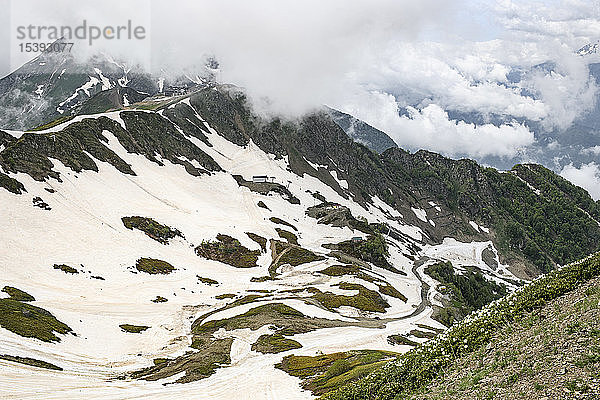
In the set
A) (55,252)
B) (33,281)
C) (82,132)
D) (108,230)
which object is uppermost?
(82,132)

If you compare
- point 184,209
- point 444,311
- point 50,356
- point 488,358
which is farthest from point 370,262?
point 488,358

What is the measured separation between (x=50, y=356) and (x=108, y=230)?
83.9 meters

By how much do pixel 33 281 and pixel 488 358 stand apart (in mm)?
106509

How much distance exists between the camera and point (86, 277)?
374 ft

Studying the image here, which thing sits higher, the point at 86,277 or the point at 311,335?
the point at 86,277

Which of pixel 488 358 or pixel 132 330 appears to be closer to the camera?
pixel 488 358

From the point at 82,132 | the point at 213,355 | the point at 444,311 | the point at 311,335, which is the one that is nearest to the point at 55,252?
the point at 213,355

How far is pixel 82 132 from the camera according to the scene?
193 m

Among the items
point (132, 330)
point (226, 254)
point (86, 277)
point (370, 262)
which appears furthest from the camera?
point (370, 262)

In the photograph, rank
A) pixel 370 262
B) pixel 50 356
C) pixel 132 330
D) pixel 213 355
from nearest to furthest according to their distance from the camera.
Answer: pixel 50 356 → pixel 213 355 → pixel 132 330 → pixel 370 262

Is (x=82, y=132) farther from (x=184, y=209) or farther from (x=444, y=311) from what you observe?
(x=444, y=311)

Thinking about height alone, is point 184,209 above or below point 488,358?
above

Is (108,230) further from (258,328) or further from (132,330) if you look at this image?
(258,328)

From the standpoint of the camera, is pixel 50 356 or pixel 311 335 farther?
pixel 311 335
